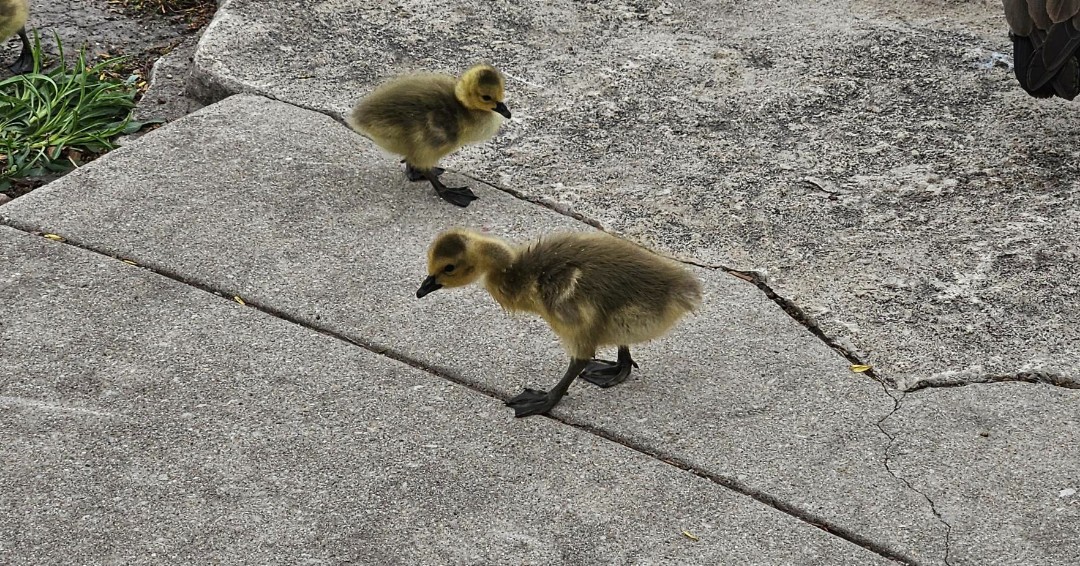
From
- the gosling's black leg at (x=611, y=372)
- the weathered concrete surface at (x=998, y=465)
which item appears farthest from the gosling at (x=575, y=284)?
the weathered concrete surface at (x=998, y=465)

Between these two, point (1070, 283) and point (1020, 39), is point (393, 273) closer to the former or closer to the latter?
point (1070, 283)

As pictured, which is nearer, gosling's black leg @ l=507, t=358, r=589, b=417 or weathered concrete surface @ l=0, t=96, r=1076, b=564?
weathered concrete surface @ l=0, t=96, r=1076, b=564

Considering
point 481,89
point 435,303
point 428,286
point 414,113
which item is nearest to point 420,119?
point 414,113

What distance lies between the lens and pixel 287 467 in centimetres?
346

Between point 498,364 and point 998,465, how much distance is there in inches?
65.1

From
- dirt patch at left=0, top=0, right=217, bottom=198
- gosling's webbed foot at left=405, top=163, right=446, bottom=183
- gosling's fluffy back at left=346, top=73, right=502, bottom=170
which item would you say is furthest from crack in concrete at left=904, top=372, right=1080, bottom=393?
dirt patch at left=0, top=0, right=217, bottom=198

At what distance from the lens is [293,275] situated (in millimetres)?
4359

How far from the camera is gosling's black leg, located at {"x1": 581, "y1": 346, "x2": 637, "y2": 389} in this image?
12.8 ft

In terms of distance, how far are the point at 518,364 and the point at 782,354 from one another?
94 centimetres

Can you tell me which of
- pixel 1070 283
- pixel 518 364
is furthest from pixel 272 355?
pixel 1070 283

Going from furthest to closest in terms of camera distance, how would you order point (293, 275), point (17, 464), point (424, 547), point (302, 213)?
1. point (302, 213)
2. point (293, 275)
3. point (17, 464)
4. point (424, 547)

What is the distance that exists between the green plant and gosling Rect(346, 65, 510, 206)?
4.65 feet

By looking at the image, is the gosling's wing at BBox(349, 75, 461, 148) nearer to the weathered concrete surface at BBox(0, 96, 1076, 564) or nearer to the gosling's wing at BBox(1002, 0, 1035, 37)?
the weathered concrete surface at BBox(0, 96, 1076, 564)

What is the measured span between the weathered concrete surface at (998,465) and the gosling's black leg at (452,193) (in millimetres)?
2081
